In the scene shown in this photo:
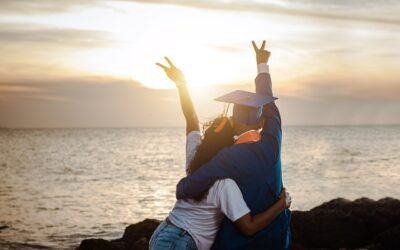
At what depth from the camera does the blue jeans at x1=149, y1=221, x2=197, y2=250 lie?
14.0ft

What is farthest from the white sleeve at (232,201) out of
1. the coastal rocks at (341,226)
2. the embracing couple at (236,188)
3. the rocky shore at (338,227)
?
the coastal rocks at (341,226)

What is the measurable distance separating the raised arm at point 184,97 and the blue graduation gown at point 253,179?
27.0 inches

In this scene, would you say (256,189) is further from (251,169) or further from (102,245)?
(102,245)

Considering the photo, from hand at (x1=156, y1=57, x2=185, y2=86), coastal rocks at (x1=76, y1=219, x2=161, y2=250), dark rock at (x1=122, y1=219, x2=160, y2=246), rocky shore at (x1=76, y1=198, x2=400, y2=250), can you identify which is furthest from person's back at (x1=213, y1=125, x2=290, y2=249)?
dark rock at (x1=122, y1=219, x2=160, y2=246)

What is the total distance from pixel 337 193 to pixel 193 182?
104 ft

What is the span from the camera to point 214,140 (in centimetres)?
415

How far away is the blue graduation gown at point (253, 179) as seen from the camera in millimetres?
4012

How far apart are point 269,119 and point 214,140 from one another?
385 mm

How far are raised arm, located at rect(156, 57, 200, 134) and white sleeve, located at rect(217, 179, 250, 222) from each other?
2.73 feet

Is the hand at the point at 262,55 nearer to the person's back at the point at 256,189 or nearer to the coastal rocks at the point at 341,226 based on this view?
the person's back at the point at 256,189

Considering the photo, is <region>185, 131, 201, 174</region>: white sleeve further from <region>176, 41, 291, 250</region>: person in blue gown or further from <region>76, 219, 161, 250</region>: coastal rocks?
<region>76, 219, 161, 250</region>: coastal rocks

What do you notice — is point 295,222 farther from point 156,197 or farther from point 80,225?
point 156,197

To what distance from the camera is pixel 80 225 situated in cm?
2367

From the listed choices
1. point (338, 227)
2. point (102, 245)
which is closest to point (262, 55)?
point (102, 245)
